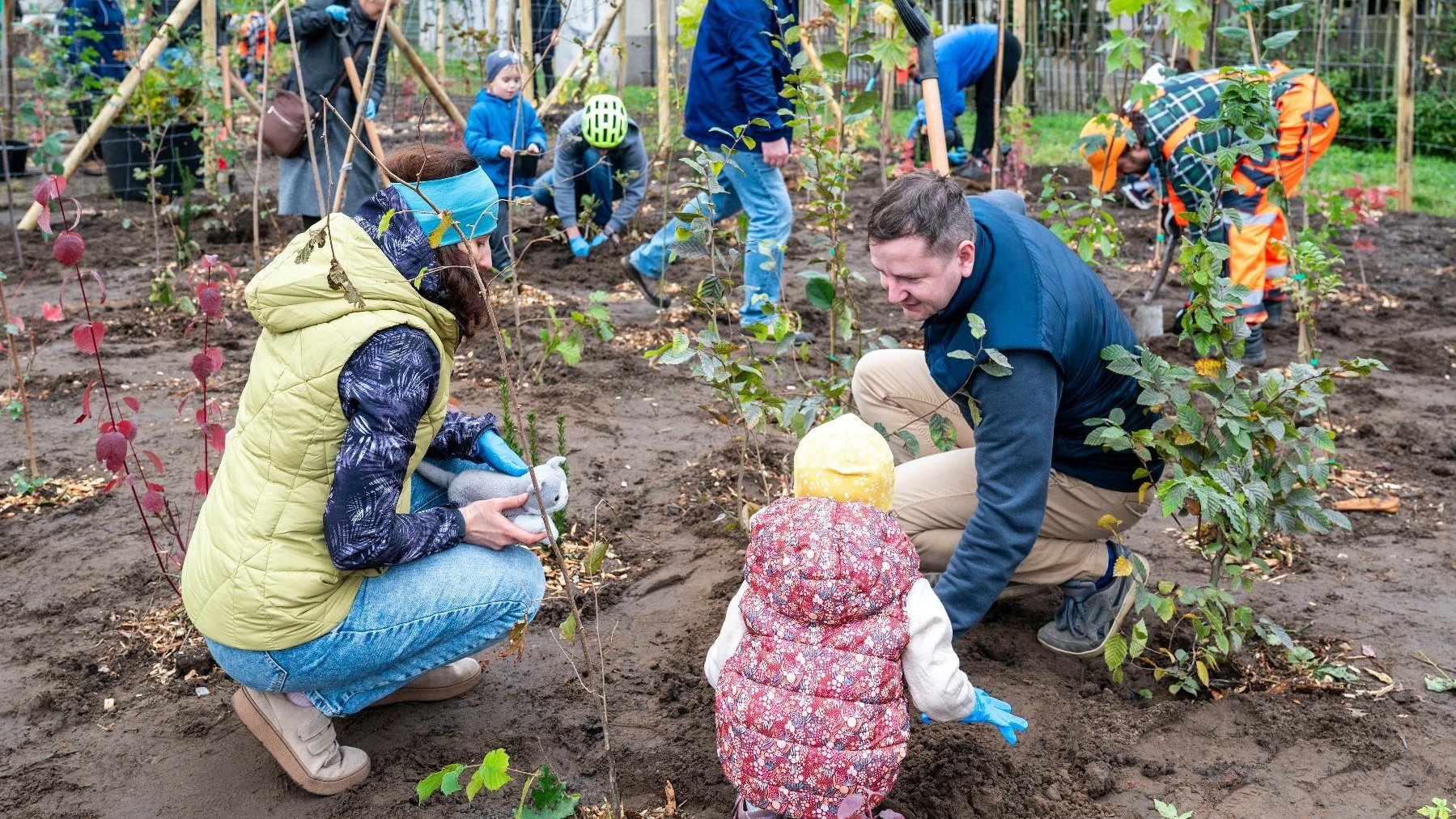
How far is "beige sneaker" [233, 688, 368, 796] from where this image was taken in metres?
2.37

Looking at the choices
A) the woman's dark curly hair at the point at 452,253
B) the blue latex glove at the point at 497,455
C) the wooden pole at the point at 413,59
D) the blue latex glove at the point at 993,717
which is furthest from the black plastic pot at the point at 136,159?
the blue latex glove at the point at 993,717

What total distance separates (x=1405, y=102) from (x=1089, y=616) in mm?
6751

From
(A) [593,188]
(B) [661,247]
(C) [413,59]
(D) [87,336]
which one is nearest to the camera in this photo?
(D) [87,336]

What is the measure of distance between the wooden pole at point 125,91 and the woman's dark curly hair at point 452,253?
15.7ft

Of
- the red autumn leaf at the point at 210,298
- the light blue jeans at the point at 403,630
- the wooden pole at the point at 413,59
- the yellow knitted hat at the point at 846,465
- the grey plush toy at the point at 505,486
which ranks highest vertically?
the wooden pole at the point at 413,59

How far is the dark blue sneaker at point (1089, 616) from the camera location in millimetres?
2816

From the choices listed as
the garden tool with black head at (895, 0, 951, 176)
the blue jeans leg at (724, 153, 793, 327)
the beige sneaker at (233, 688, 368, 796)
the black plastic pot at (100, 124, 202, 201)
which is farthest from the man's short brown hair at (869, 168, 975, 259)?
the black plastic pot at (100, 124, 202, 201)

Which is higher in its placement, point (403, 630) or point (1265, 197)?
point (1265, 197)

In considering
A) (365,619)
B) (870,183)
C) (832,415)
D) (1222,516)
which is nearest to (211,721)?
(365,619)

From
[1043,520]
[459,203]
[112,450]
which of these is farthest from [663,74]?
[459,203]

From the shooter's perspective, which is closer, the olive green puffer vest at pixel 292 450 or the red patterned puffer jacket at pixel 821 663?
the red patterned puffer jacket at pixel 821 663

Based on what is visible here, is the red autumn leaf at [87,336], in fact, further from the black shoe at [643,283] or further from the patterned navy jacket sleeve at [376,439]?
the black shoe at [643,283]

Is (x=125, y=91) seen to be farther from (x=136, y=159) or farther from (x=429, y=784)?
(x=429, y=784)

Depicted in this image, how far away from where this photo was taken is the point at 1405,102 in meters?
7.93
